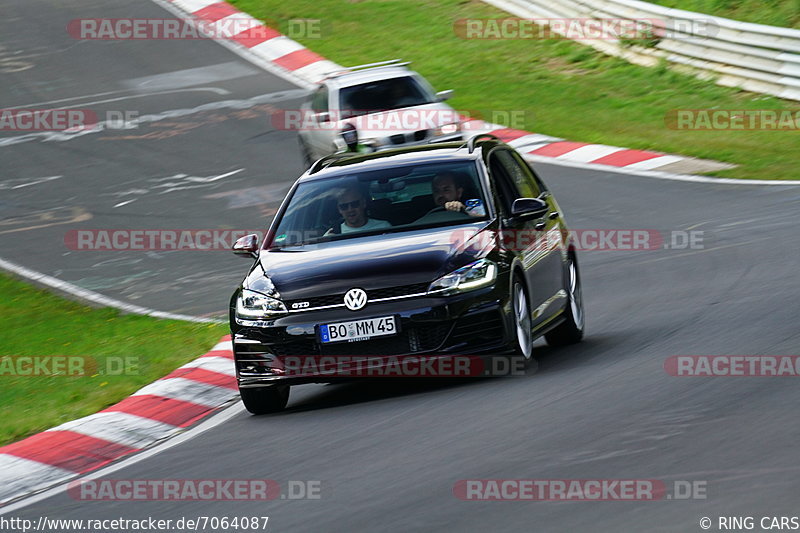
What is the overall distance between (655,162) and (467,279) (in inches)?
436

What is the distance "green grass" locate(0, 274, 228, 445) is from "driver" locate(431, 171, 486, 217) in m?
2.71

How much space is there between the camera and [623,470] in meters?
6.33

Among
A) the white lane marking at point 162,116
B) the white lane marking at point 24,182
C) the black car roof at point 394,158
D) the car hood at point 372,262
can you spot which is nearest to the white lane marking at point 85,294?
the black car roof at point 394,158

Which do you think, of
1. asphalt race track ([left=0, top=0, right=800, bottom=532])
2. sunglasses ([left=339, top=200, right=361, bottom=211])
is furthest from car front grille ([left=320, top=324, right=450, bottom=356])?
sunglasses ([left=339, top=200, right=361, bottom=211])

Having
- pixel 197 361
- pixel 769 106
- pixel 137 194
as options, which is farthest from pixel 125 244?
pixel 769 106

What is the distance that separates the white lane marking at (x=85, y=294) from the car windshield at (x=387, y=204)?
3.78 meters

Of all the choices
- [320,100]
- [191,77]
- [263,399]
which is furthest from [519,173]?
[191,77]

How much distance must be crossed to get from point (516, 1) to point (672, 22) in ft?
18.3

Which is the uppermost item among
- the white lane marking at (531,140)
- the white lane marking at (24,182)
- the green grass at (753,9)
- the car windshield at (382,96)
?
the green grass at (753,9)

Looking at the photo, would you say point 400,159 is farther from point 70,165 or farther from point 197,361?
point 70,165

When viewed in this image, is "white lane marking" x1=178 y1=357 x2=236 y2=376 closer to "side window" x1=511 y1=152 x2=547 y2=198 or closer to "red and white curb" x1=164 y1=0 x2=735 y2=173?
"side window" x1=511 y1=152 x2=547 y2=198

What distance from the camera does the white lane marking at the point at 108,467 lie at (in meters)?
7.59

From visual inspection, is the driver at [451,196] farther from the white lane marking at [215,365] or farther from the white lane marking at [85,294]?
the white lane marking at [85,294]

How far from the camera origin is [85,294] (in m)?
15.3
